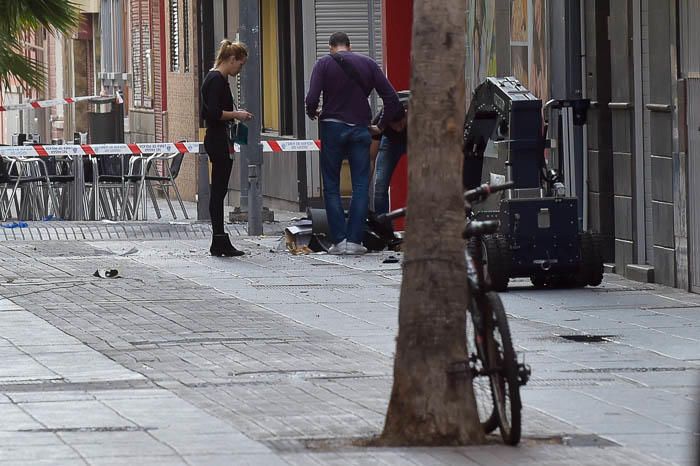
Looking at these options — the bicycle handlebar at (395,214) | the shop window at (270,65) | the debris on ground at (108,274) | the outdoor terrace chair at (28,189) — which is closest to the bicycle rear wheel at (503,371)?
the bicycle handlebar at (395,214)

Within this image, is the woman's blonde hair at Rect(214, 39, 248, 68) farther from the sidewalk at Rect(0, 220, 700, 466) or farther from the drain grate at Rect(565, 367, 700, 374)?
the drain grate at Rect(565, 367, 700, 374)

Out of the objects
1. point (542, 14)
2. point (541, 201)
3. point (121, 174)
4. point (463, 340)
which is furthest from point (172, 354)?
point (121, 174)

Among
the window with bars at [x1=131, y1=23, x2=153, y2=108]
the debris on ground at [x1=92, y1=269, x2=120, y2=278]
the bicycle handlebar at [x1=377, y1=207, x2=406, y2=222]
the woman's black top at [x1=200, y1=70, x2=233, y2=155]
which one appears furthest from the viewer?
the window with bars at [x1=131, y1=23, x2=153, y2=108]

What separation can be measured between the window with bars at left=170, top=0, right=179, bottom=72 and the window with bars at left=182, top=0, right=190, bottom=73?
50 centimetres

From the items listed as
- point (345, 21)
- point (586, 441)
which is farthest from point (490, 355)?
point (345, 21)

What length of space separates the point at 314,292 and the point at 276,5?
12.8m

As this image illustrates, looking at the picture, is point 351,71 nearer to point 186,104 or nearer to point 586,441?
point 586,441

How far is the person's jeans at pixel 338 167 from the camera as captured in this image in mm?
16891

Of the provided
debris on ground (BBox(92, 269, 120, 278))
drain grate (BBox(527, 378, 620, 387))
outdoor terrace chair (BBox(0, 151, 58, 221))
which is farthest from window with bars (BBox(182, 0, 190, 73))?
drain grate (BBox(527, 378, 620, 387))

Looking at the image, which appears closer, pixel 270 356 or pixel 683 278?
pixel 270 356

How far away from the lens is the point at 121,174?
80.8ft

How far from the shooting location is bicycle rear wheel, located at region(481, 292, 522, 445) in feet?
25.3

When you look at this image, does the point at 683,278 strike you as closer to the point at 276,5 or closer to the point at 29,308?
the point at 29,308

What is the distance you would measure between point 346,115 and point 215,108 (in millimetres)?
1195
